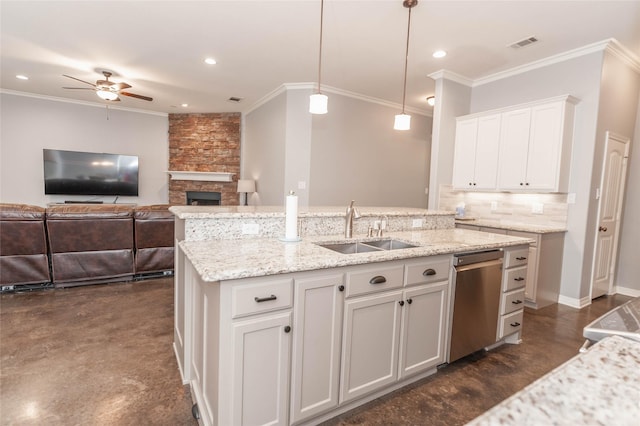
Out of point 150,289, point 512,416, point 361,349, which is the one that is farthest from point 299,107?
point 512,416

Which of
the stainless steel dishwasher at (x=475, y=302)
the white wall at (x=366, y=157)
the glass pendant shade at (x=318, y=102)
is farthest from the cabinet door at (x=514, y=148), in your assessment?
the glass pendant shade at (x=318, y=102)

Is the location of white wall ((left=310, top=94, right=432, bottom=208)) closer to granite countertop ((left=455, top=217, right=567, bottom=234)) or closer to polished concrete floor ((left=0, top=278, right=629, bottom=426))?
granite countertop ((left=455, top=217, right=567, bottom=234))

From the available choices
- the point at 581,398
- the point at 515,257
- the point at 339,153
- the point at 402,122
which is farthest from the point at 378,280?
the point at 339,153

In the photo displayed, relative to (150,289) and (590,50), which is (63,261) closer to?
(150,289)

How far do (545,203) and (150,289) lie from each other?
4898 millimetres

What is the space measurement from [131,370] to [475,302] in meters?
2.48

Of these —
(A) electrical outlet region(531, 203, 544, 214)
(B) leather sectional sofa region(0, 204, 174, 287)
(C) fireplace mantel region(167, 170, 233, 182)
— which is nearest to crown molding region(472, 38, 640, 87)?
(A) electrical outlet region(531, 203, 544, 214)

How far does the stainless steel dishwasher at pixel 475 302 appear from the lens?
2281 millimetres

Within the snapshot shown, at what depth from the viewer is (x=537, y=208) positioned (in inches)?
159

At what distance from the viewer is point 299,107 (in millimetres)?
5195

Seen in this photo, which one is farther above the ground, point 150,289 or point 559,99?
point 559,99

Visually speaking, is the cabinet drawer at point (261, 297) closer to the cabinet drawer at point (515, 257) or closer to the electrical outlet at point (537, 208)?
the cabinet drawer at point (515, 257)

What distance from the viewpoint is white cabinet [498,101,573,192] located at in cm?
363

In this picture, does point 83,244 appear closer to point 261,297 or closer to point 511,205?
point 261,297
